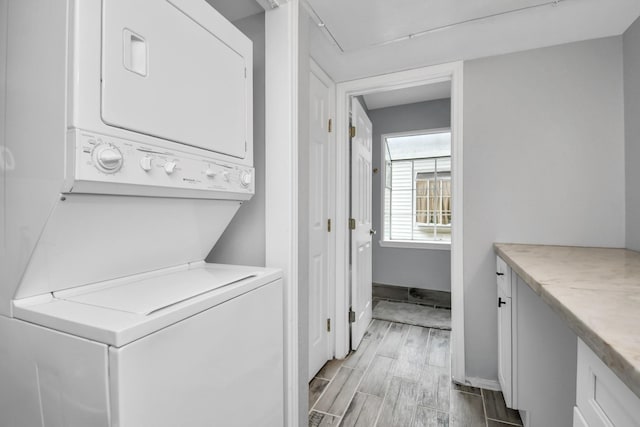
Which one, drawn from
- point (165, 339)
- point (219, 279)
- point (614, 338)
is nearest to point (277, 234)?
point (219, 279)

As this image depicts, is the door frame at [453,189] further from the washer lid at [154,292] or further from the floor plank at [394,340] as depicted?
the washer lid at [154,292]

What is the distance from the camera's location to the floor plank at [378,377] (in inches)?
79.0

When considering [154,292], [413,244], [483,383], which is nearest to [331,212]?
[483,383]

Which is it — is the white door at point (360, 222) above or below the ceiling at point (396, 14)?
below

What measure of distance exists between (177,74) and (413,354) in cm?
255

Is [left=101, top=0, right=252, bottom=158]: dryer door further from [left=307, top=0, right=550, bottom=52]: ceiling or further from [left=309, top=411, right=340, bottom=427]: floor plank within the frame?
[left=309, top=411, right=340, bottom=427]: floor plank

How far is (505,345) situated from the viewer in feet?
5.63

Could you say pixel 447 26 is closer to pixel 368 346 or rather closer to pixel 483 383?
pixel 483 383

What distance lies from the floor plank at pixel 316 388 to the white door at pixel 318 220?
6 centimetres

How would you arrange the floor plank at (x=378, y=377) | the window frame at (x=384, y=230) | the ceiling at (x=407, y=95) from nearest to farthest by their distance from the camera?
the floor plank at (x=378, y=377) → the ceiling at (x=407, y=95) → the window frame at (x=384, y=230)

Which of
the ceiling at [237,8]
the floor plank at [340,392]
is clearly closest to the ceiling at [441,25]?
the ceiling at [237,8]

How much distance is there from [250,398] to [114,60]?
3.28 ft

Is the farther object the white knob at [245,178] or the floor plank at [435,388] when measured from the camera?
the floor plank at [435,388]

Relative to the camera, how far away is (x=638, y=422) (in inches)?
21.5
